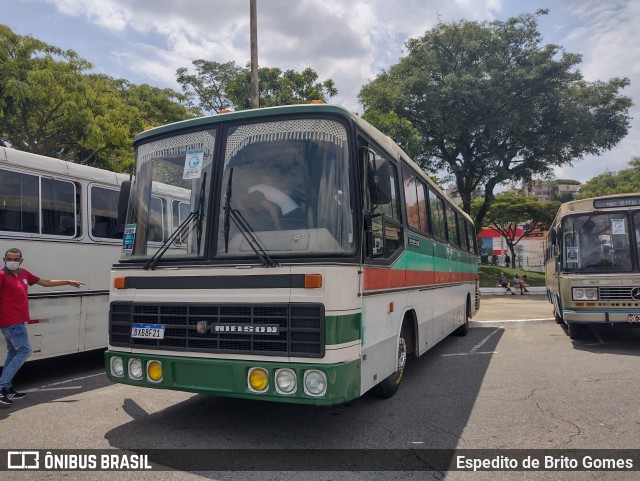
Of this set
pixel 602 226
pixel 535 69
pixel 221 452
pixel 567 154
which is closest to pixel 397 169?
pixel 221 452

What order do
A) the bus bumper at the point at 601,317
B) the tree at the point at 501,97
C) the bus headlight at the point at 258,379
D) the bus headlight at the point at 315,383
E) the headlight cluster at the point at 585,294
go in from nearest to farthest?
the bus headlight at the point at 315,383
the bus headlight at the point at 258,379
the bus bumper at the point at 601,317
the headlight cluster at the point at 585,294
the tree at the point at 501,97

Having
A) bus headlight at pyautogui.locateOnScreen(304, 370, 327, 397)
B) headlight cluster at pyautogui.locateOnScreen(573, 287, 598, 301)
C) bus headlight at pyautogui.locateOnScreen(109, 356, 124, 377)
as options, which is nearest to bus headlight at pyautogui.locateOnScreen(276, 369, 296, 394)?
bus headlight at pyautogui.locateOnScreen(304, 370, 327, 397)

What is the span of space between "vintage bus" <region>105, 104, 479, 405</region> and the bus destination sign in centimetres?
657

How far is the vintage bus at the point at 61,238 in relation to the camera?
7023 mm

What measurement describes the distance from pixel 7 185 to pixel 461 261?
8.76 m

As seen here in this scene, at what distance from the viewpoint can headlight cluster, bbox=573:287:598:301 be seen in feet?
32.0

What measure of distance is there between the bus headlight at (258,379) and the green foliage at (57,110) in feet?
49.3

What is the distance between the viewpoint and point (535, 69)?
1061 inches

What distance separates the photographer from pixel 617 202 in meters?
10.0

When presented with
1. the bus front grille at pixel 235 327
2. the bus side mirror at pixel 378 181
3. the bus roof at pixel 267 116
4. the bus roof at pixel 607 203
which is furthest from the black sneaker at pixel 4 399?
the bus roof at pixel 607 203

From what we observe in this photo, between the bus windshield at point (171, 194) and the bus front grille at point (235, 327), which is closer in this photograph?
the bus front grille at point (235, 327)

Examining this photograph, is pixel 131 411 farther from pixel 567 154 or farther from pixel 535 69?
pixel 567 154

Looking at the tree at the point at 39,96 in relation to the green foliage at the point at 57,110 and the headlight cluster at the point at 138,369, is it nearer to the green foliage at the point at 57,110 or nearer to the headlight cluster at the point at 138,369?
the green foliage at the point at 57,110

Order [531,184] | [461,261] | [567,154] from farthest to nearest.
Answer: [531,184]
[567,154]
[461,261]
